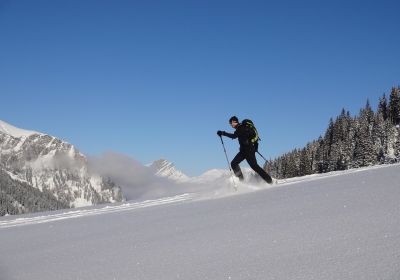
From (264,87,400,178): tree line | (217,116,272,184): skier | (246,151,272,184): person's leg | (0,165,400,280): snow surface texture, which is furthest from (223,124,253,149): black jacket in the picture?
(264,87,400,178): tree line

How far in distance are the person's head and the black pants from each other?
821 mm

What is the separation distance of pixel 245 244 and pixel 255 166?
7679 millimetres

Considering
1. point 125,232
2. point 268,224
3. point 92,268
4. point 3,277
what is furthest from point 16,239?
point 268,224

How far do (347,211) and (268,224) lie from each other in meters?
1.10

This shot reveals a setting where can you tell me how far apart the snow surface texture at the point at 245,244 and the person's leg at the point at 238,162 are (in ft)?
15.7

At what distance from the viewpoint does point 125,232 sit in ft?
22.4

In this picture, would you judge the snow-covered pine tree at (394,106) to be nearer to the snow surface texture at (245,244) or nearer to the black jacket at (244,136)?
the black jacket at (244,136)

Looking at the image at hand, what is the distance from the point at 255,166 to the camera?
1221cm

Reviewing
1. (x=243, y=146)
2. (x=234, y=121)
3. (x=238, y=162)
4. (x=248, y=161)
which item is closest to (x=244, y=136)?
(x=243, y=146)

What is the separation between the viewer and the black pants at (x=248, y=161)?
39.6ft

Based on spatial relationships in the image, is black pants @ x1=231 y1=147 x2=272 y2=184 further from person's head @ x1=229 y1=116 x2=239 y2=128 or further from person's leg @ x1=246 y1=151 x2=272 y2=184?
person's head @ x1=229 y1=116 x2=239 y2=128

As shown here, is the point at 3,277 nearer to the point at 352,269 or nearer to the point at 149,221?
the point at 149,221

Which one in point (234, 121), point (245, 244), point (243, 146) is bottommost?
point (245, 244)

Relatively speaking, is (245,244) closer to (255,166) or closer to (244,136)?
(255,166)
